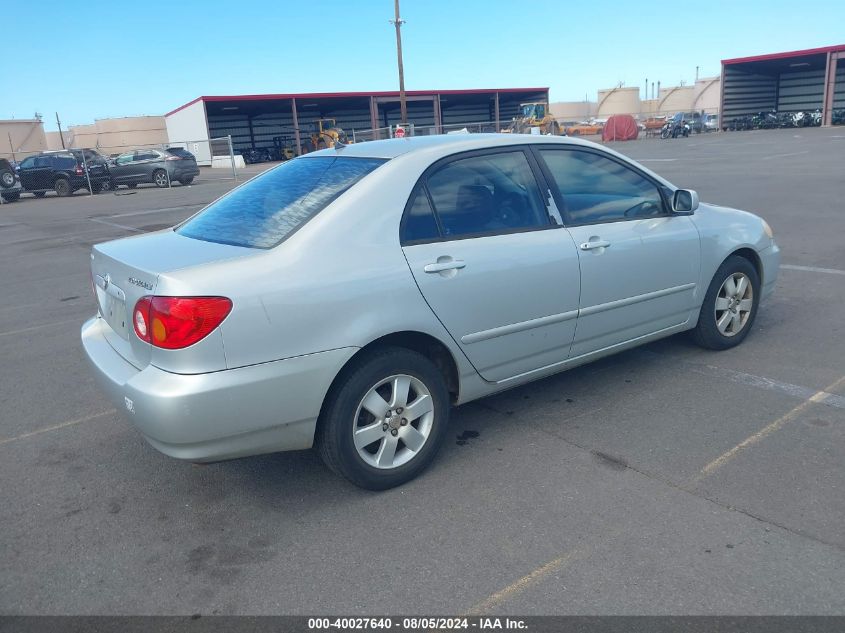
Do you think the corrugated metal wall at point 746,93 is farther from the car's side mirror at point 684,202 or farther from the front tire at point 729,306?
the car's side mirror at point 684,202

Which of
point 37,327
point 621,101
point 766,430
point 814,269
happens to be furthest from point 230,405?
point 621,101

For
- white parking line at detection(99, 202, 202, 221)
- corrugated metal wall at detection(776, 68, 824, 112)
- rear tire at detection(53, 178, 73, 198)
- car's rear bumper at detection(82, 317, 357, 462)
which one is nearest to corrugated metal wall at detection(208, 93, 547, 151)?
corrugated metal wall at detection(776, 68, 824, 112)

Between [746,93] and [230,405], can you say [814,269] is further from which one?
[746,93]

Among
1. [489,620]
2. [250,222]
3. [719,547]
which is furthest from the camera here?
[250,222]

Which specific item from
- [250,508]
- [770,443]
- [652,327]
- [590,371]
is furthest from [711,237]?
[250,508]

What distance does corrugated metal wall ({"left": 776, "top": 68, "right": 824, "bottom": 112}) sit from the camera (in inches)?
2285

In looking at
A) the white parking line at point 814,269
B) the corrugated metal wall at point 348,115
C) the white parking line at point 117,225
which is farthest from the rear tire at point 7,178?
the corrugated metal wall at point 348,115

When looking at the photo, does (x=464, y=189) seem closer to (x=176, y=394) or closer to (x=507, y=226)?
(x=507, y=226)

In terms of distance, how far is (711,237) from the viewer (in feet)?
15.9

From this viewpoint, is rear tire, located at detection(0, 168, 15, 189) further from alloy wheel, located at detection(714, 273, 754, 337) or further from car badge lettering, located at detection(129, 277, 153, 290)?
alloy wheel, located at detection(714, 273, 754, 337)

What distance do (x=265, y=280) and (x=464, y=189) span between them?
1295mm

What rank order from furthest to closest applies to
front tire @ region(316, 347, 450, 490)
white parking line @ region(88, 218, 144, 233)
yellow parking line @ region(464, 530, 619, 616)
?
white parking line @ region(88, 218, 144, 233) < front tire @ region(316, 347, 450, 490) < yellow parking line @ region(464, 530, 619, 616)

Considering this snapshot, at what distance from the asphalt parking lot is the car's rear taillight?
0.93 metres

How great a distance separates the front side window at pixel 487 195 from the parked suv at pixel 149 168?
84.9 ft
